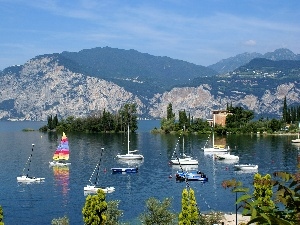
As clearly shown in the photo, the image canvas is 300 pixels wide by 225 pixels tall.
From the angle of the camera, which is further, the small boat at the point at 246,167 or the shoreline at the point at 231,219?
the small boat at the point at 246,167

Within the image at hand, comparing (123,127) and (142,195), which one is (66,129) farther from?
(142,195)

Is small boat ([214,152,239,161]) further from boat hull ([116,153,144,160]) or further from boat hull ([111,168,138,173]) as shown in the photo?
boat hull ([111,168,138,173])

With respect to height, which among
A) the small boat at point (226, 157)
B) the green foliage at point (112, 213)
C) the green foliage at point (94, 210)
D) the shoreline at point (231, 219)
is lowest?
the shoreline at point (231, 219)

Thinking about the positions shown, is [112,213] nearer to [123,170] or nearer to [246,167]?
[123,170]

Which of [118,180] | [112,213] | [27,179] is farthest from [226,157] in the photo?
[112,213]

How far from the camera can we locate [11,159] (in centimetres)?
10050

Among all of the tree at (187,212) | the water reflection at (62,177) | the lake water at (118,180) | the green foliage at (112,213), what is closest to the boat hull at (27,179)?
the lake water at (118,180)

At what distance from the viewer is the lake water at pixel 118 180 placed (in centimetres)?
5378

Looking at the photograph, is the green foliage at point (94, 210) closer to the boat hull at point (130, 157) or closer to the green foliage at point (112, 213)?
the green foliage at point (112, 213)

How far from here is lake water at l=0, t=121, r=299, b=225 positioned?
5378cm

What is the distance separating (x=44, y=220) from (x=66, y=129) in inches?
5732

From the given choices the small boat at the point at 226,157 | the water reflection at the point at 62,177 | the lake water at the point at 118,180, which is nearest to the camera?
the lake water at the point at 118,180

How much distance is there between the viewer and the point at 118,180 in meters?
73.6

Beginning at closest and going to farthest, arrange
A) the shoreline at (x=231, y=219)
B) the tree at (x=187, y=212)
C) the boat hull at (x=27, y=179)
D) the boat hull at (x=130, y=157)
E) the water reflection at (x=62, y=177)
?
the tree at (x=187, y=212) → the shoreline at (x=231, y=219) → the water reflection at (x=62, y=177) → the boat hull at (x=27, y=179) → the boat hull at (x=130, y=157)
